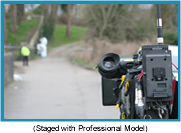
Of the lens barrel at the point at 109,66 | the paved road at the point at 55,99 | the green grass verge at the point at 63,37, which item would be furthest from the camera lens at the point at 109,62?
the green grass verge at the point at 63,37

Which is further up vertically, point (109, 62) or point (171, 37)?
point (171, 37)

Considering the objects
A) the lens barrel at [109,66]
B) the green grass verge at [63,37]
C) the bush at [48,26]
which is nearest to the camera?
the lens barrel at [109,66]

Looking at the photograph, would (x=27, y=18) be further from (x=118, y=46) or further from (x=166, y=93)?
(x=166, y=93)

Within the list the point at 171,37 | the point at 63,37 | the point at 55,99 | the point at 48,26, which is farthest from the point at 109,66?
the point at 63,37

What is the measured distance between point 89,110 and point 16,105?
2.39 m

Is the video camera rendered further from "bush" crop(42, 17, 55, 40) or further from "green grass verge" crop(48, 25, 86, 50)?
"green grass verge" crop(48, 25, 86, 50)

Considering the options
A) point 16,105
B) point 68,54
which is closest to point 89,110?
point 16,105

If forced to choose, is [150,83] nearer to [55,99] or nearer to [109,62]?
[109,62]

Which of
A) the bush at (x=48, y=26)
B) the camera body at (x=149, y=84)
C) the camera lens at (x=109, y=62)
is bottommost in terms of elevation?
the camera body at (x=149, y=84)

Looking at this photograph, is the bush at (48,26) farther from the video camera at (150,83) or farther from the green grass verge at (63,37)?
the video camera at (150,83)

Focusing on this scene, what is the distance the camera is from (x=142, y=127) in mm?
2902

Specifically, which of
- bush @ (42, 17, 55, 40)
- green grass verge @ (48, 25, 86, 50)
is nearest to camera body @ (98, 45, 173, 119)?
bush @ (42, 17, 55, 40)

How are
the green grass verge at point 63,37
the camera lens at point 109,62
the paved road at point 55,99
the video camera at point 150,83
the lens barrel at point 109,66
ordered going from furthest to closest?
the green grass verge at point 63,37 → the paved road at point 55,99 → the camera lens at point 109,62 → the lens barrel at point 109,66 → the video camera at point 150,83

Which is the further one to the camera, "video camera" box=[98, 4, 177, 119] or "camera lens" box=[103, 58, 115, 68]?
"camera lens" box=[103, 58, 115, 68]
